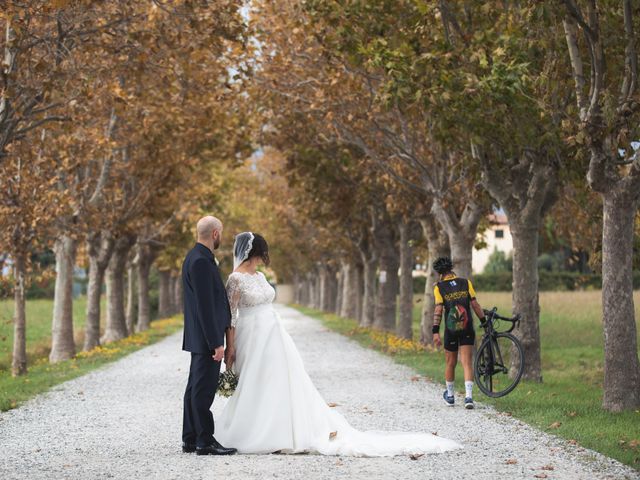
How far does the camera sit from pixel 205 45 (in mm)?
12930

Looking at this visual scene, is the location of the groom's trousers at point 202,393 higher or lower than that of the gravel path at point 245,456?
higher

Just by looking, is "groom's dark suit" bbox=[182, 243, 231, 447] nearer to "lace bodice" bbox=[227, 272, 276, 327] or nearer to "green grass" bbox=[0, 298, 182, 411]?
"lace bodice" bbox=[227, 272, 276, 327]

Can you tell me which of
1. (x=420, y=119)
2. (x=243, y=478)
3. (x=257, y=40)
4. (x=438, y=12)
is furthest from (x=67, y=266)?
(x=243, y=478)

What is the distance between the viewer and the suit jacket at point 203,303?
8.30 metres

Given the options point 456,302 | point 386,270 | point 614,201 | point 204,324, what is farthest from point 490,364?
point 386,270

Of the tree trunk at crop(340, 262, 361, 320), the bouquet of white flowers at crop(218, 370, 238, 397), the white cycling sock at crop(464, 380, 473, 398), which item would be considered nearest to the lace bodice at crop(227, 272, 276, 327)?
the bouquet of white flowers at crop(218, 370, 238, 397)

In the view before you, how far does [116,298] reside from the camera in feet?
103

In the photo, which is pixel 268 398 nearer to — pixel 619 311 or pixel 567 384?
pixel 619 311

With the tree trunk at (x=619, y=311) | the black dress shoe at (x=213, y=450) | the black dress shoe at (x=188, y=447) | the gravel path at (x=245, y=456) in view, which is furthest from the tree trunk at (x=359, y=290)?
the black dress shoe at (x=213, y=450)

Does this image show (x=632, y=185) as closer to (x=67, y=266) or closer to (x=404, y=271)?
(x=67, y=266)

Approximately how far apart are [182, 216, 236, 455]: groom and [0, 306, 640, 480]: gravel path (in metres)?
0.28

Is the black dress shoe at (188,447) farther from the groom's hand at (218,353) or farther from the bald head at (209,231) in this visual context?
the bald head at (209,231)

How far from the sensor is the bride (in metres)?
8.60

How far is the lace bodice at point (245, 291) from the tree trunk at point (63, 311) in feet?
51.2
